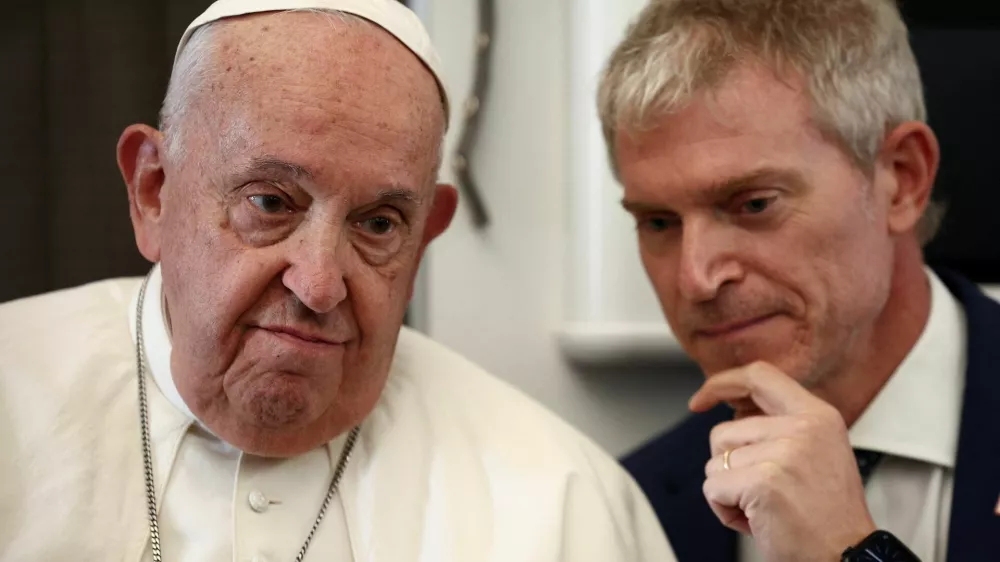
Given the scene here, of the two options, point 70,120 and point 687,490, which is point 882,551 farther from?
point 70,120

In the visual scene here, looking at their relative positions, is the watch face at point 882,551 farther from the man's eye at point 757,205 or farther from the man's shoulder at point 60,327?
the man's shoulder at point 60,327

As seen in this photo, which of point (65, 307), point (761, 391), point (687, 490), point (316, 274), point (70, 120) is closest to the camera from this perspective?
point (316, 274)

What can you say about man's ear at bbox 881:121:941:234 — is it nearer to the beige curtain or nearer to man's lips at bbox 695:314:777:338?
man's lips at bbox 695:314:777:338

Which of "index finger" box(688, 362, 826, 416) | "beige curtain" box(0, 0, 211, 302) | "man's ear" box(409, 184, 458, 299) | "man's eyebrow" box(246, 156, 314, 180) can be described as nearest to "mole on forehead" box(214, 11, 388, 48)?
"man's eyebrow" box(246, 156, 314, 180)

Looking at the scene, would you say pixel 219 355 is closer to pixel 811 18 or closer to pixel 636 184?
pixel 636 184

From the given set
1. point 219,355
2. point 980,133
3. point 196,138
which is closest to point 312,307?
point 219,355

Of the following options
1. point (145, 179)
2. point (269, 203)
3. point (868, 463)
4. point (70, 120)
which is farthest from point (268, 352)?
point (868, 463)

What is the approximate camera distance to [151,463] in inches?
46.8

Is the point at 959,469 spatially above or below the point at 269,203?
below

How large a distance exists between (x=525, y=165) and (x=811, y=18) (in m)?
0.74

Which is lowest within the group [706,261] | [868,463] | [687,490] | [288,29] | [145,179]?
[687,490]

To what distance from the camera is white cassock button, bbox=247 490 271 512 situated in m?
1.19

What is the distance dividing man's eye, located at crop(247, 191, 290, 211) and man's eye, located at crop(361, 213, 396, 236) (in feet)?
0.33

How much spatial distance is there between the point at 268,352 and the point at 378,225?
20 centimetres
